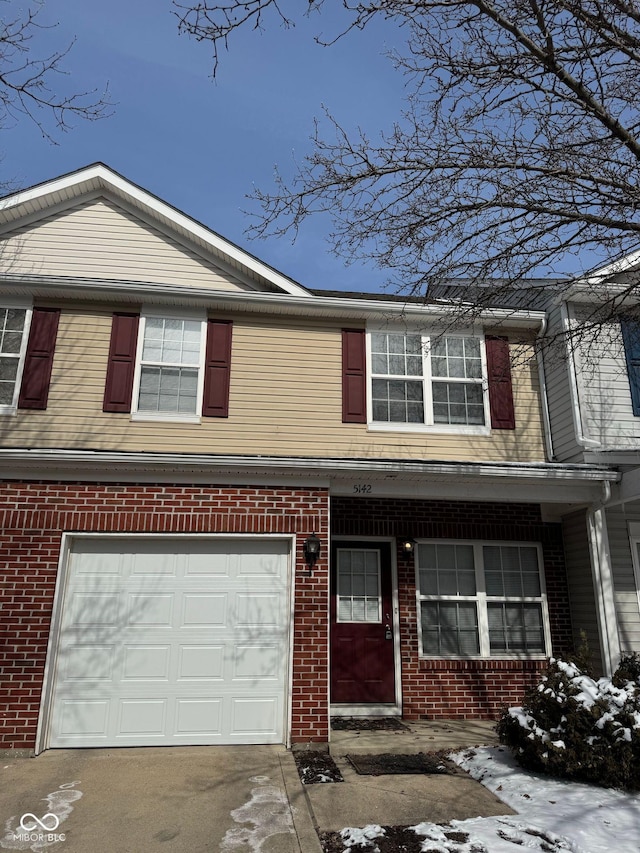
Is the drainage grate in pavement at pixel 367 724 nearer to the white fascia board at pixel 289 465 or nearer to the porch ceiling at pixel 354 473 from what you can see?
the porch ceiling at pixel 354 473

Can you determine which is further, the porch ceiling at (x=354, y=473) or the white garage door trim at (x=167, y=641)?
the porch ceiling at (x=354, y=473)

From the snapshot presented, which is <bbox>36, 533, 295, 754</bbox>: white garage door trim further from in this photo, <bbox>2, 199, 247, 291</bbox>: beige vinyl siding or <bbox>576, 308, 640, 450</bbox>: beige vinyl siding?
<bbox>576, 308, 640, 450</bbox>: beige vinyl siding

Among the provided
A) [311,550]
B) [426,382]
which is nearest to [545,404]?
[426,382]

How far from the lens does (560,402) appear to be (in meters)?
8.91

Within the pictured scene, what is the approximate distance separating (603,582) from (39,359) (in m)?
8.18

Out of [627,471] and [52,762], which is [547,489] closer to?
[627,471]

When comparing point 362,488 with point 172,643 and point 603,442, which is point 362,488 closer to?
point 172,643

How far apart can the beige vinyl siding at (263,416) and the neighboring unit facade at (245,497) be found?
3cm

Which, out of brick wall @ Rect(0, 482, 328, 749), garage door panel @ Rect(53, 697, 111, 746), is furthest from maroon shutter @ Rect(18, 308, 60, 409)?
garage door panel @ Rect(53, 697, 111, 746)

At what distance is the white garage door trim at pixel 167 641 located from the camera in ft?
21.1

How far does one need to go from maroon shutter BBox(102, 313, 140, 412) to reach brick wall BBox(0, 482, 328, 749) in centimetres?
157

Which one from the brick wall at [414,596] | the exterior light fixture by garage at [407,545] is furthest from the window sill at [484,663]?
the exterior light fixture by garage at [407,545]

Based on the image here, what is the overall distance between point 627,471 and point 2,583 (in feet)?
25.6

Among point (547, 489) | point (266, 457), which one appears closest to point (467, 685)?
point (547, 489)
